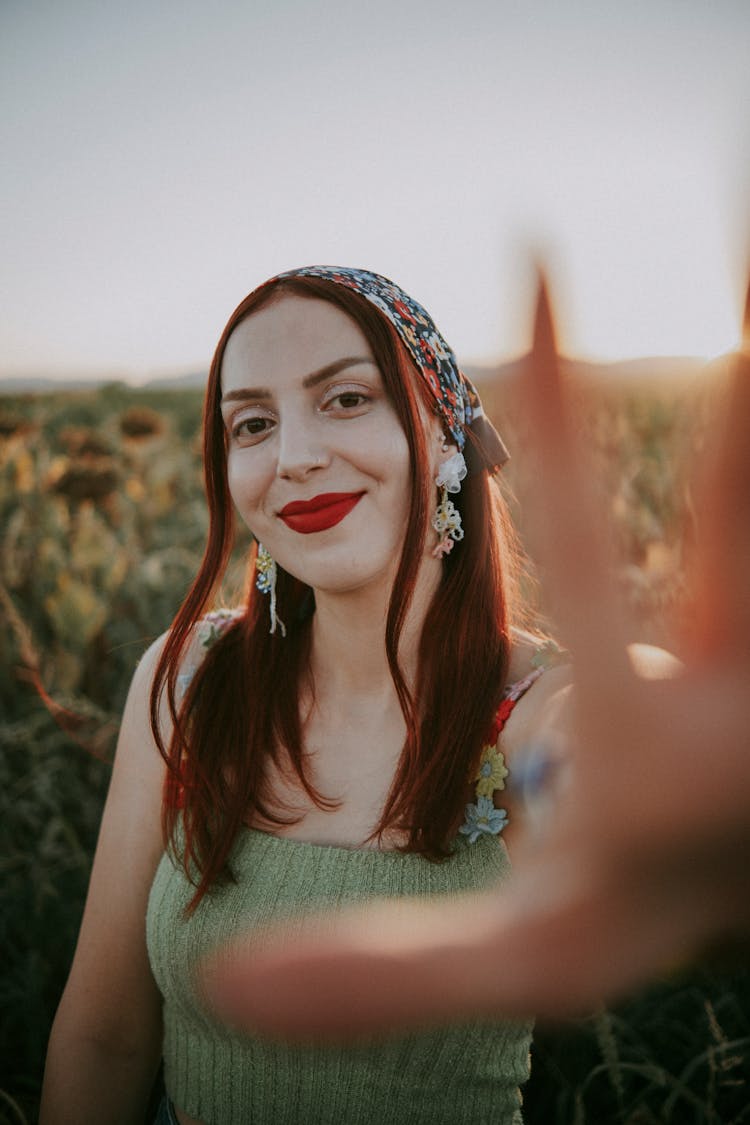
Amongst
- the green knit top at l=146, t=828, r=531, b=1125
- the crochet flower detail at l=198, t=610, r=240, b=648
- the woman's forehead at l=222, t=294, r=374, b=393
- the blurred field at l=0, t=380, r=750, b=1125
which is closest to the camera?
the blurred field at l=0, t=380, r=750, b=1125

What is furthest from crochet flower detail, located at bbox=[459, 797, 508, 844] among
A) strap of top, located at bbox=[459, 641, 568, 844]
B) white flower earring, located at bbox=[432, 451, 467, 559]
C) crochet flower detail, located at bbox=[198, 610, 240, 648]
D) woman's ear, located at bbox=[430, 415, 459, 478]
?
crochet flower detail, located at bbox=[198, 610, 240, 648]

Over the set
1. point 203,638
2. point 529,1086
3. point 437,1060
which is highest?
point 203,638

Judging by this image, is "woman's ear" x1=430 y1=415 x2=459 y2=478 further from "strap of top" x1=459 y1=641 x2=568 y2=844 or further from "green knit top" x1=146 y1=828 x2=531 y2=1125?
"green knit top" x1=146 y1=828 x2=531 y2=1125

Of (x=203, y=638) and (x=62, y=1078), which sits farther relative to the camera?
(x=203, y=638)

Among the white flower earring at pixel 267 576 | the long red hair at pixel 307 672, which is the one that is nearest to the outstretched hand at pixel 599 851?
the long red hair at pixel 307 672

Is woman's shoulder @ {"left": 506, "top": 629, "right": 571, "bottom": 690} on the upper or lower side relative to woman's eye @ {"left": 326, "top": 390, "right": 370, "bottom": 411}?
lower

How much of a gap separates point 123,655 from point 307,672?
160 centimetres

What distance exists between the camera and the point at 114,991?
1.49 metres

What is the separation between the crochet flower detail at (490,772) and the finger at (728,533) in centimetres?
111

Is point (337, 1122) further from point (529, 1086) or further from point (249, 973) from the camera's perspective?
point (249, 973)

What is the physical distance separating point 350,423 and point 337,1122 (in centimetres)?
107

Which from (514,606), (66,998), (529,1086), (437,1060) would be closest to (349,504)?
(514,606)

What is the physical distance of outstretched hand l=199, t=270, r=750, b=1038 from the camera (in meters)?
0.22

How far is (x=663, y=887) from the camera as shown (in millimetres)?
250
